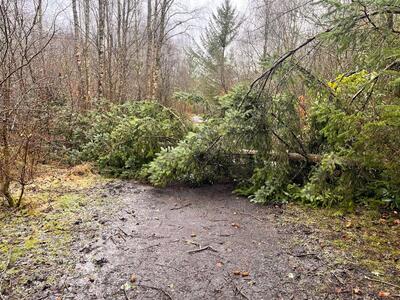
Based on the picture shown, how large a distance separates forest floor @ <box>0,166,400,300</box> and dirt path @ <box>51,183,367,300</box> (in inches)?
0.4

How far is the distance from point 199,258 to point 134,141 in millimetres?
4210

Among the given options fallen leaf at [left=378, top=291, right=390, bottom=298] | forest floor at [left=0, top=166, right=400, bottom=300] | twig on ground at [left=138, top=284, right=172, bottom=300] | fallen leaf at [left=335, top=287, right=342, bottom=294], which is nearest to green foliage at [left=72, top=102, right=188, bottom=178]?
forest floor at [left=0, top=166, right=400, bottom=300]

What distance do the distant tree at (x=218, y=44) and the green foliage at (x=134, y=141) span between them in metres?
6.16

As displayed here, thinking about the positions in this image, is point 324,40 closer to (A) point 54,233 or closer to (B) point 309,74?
(B) point 309,74

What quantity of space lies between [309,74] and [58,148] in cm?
654

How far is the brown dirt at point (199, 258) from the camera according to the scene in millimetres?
2977

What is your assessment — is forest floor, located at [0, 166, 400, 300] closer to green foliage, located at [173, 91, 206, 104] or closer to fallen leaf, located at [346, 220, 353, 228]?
Result: fallen leaf, located at [346, 220, 353, 228]

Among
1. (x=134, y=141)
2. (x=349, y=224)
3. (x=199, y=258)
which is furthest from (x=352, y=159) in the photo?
(x=134, y=141)

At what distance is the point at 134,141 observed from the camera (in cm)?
730

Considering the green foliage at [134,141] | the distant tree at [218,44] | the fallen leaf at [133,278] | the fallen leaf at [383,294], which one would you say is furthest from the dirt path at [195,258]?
the distant tree at [218,44]

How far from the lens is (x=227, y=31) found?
13750mm

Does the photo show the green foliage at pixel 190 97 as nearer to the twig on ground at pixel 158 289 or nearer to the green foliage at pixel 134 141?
the green foliage at pixel 134 141

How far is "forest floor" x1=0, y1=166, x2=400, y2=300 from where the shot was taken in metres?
3.00

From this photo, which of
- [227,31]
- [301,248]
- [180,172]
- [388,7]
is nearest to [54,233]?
[180,172]
